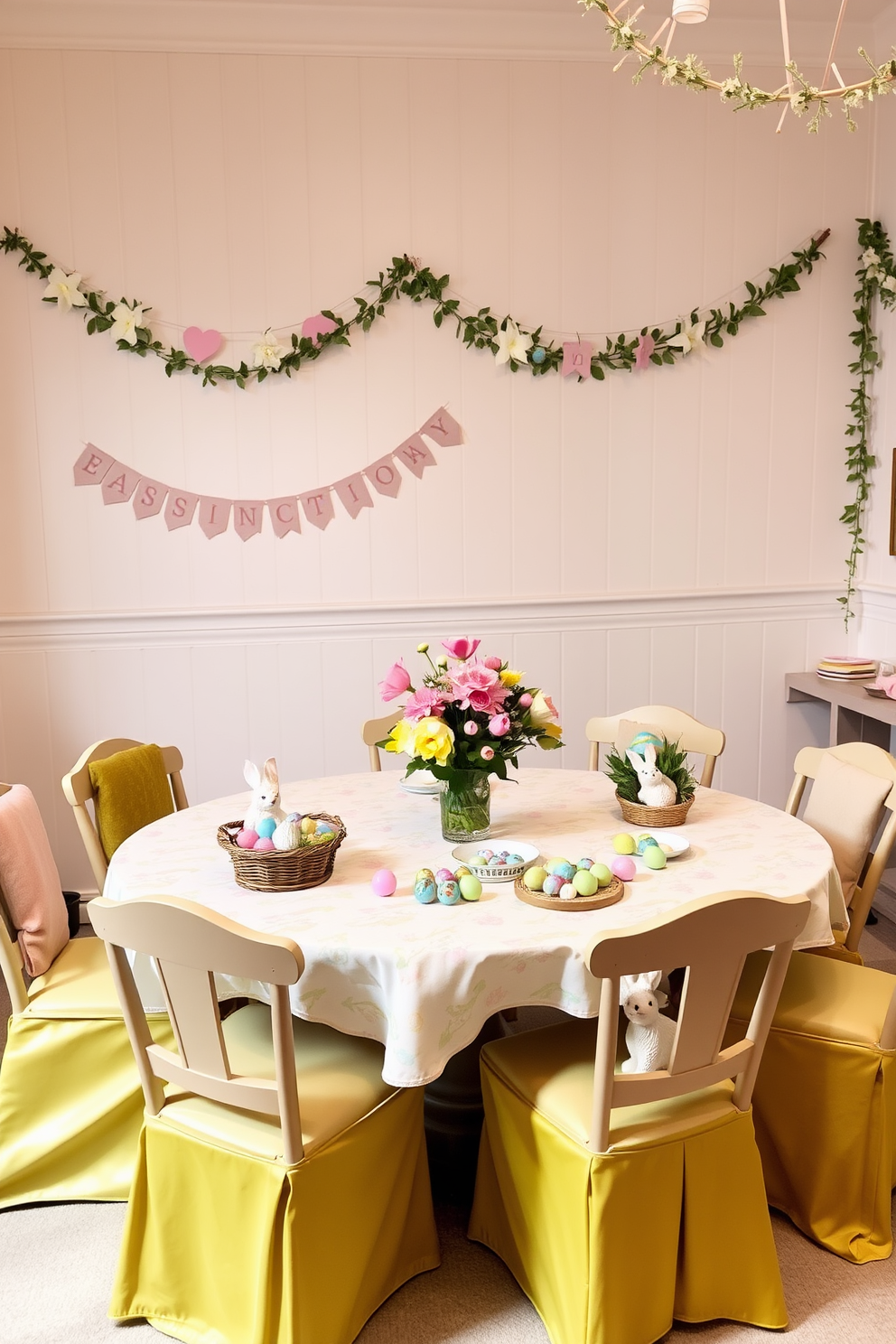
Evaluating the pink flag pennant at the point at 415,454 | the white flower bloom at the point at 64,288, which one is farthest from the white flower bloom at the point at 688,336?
the white flower bloom at the point at 64,288

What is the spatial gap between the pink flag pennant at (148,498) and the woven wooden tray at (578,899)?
2327 mm

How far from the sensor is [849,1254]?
80.4 inches

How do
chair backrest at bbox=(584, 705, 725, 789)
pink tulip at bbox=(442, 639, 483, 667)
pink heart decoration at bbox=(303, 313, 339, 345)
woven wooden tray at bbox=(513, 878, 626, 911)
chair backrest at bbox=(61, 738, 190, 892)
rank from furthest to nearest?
pink heart decoration at bbox=(303, 313, 339, 345), chair backrest at bbox=(584, 705, 725, 789), chair backrest at bbox=(61, 738, 190, 892), pink tulip at bbox=(442, 639, 483, 667), woven wooden tray at bbox=(513, 878, 626, 911)

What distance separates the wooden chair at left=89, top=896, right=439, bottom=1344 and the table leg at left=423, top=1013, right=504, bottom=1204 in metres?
0.30

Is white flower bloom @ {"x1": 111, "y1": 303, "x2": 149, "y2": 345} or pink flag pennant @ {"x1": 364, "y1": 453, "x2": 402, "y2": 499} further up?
white flower bloom @ {"x1": 111, "y1": 303, "x2": 149, "y2": 345}

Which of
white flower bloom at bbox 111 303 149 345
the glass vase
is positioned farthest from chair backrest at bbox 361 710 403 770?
white flower bloom at bbox 111 303 149 345

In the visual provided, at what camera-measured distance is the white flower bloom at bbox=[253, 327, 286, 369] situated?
12.0ft

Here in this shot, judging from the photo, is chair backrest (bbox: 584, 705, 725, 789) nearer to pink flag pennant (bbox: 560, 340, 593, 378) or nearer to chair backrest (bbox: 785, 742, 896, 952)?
chair backrest (bbox: 785, 742, 896, 952)

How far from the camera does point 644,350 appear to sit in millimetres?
3859

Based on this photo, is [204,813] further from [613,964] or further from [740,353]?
[740,353]

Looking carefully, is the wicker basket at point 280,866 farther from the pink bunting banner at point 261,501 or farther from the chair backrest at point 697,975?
the pink bunting banner at point 261,501

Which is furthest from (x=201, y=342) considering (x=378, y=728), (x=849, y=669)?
(x=849, y=669)

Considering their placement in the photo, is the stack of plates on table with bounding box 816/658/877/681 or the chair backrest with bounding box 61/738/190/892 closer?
the chair backrest with bounding box 61/738/190/892

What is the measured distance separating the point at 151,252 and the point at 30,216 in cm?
41
